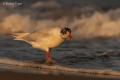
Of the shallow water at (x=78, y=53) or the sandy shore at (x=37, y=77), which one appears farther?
the shallow water at (x=78, y=53)

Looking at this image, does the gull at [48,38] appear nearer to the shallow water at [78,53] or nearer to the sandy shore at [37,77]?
the shallow water at [78,53]

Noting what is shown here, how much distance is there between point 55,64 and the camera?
27.7 ft

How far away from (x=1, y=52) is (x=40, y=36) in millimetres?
1120

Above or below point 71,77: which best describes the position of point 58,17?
above

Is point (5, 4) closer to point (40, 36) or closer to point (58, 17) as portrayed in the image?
point (58, 17)

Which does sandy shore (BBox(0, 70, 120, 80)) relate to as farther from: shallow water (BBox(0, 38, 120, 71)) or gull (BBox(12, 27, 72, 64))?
gull (BBox(12, 27, 72, 64))

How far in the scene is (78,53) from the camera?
9.49 metres

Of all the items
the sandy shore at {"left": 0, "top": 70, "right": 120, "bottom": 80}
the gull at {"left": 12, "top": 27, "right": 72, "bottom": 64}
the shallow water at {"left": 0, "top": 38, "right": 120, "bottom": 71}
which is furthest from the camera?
the gull at {"left": 12, "top": 27, "right": 72, "bottom": 64}

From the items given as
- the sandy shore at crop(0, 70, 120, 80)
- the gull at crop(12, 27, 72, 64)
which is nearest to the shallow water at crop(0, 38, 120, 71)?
the gull at crop(12, 27, 72, 64)

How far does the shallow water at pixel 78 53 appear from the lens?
8375mm

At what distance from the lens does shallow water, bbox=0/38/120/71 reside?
8.38m

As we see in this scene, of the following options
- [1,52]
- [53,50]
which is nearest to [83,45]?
[53,50]

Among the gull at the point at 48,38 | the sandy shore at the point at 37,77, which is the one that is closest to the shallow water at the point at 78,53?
the gull at the point at 48,38

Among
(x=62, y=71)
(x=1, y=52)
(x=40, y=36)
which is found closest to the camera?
(x=62, y=71)
